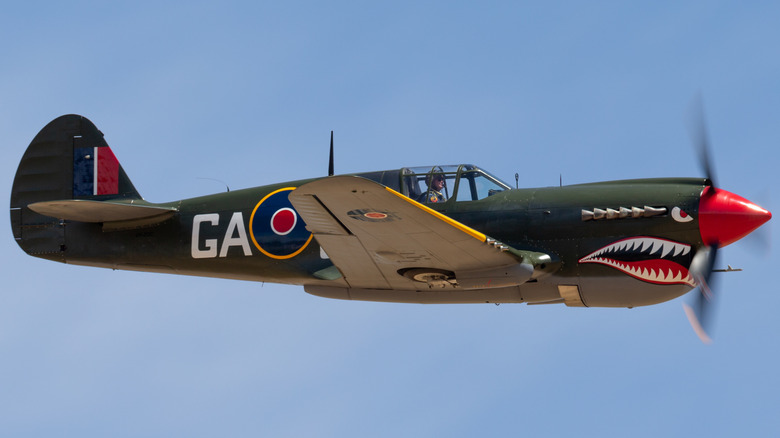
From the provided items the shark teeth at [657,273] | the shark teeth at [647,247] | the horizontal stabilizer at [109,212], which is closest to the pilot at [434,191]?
the shark teeth at [647,247]

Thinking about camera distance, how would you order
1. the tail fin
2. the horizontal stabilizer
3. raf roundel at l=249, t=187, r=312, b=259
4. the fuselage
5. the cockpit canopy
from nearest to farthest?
the fuselage
the cockpit canopy
raf roundel at l=249, t=187, r=312, b=259
the horizontal stabilizer
the tail fin

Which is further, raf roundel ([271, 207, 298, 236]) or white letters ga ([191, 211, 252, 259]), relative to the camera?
white letters ga ([191, 211, 252, 259])

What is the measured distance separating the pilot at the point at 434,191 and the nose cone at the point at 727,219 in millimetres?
3196

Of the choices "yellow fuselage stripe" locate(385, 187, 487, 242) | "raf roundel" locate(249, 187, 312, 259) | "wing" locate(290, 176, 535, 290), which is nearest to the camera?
"wing" locate(290, 176, 535, 290)

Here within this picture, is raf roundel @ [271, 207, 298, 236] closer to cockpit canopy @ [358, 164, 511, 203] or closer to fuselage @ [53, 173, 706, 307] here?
fuselage @ [53, 173, 706, 307]

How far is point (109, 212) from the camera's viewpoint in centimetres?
1507

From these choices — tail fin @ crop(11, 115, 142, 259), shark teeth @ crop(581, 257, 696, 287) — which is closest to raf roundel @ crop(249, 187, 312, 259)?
tail fin @ crop(11, 115, 142, 259)

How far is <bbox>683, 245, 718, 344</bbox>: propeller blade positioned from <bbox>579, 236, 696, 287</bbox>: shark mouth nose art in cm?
9

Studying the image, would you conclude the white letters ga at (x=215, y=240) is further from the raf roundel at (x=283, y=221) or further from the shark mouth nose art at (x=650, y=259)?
the shark mouth nose art at (x=650, y=259)

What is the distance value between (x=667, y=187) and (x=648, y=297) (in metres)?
1.39

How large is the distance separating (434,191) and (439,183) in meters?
0.12

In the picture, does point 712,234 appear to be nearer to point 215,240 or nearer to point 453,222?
point 453,222

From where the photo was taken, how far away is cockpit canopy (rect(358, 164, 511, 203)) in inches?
547

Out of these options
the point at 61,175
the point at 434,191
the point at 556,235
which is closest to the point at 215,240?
the point at 61,175
